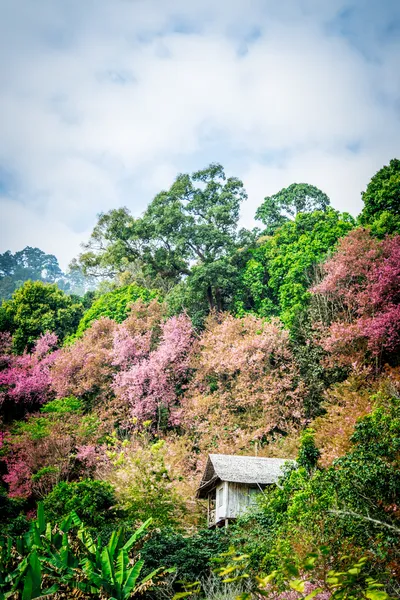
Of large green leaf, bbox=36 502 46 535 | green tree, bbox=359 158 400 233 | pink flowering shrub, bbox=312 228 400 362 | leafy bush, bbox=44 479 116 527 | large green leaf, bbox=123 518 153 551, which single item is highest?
green tree, bbox=359 158 400 233

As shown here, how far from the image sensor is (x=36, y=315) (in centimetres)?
3064

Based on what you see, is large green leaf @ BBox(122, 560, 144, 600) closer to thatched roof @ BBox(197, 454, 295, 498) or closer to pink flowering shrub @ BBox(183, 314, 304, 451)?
thatched roof @ BBox(197, 454, 295, 498)

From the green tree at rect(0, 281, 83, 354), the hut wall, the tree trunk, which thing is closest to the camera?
the hut wall

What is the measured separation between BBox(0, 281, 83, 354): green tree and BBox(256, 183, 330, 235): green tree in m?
14.6

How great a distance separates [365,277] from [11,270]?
6536 cm

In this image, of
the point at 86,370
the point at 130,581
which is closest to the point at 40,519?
the point at 130,581

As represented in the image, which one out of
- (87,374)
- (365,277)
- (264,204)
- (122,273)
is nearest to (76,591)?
(365,277)

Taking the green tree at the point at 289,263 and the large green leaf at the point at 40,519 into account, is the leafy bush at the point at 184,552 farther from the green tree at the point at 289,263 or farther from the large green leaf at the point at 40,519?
the green tree at the point at 289,263

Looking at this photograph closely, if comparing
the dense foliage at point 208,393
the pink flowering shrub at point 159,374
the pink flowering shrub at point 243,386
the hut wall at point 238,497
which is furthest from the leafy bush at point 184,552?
the pink flowering shrub at point 159,374

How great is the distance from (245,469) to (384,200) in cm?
1338

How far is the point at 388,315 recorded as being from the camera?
52.6ft

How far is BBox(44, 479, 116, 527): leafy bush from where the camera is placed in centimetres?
1276

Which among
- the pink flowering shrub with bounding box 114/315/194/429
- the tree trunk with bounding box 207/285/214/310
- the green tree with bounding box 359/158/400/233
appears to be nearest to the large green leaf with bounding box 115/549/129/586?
the pink flowering shrub with bounding box 114/315/194/429

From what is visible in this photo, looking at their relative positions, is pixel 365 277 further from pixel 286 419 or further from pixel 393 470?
pixel 393 470
